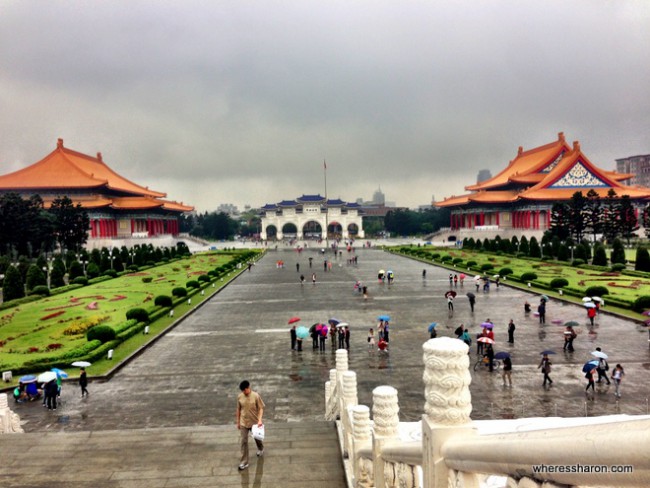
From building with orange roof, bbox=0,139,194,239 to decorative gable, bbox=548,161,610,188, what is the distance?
184 feet

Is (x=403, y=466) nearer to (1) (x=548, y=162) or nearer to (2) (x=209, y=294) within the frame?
(2) (x=209, y=294)

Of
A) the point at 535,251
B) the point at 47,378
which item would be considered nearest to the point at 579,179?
the point at 535,251

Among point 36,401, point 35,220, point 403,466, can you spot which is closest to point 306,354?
point 36,401

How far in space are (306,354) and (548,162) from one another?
A: 64.7 m

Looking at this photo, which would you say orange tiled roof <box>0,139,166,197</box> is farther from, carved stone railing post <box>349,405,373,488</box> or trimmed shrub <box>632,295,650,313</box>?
carved stone railing post <box>349,405,373,488</box>

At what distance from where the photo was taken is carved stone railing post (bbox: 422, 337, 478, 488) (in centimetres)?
294

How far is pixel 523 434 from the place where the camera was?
2.37 metres

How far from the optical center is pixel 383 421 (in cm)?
466

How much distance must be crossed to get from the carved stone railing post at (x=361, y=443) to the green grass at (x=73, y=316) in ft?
36.0

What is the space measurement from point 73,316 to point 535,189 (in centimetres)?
5715

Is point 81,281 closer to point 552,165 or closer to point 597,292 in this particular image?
point 597,292

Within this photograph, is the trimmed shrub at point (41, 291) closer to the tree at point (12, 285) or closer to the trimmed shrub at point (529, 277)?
the tree at point (12, 285)

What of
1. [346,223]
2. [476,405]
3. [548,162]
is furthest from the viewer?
[346,223]

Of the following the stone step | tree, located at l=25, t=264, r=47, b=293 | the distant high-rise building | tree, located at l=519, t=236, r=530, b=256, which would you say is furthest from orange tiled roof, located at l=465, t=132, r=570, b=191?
the distant high-rise building
